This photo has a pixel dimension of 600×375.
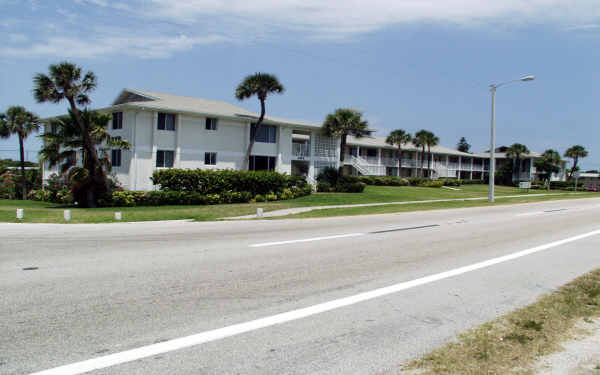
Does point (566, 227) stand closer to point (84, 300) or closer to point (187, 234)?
point (187, 234)

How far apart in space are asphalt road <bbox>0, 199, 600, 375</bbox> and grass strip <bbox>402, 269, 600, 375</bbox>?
220 mm

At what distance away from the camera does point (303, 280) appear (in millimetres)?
7148

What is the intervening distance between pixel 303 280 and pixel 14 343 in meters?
3.98

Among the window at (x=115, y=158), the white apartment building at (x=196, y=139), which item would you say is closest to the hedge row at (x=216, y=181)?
the white apartment building at (x=196, y=139)

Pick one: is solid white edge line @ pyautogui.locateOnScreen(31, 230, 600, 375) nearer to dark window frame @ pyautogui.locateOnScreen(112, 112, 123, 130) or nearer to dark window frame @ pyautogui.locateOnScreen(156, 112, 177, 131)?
dark window frame @ pyautogui.locateOnScreen(156, 112, 177, 131)

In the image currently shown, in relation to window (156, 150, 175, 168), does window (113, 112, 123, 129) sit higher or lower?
higher

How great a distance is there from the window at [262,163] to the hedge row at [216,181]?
4485 mm

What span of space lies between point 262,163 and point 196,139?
20.2 feet

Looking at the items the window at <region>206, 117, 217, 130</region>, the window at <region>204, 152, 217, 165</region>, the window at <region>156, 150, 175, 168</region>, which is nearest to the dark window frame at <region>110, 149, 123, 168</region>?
the window at <region>156, 150, 175, 168</region>

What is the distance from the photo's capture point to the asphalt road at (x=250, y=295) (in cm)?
421

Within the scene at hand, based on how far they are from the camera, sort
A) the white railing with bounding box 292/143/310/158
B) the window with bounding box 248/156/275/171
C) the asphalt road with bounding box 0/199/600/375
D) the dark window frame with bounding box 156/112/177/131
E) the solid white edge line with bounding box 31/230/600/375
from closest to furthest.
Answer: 1. the solid white edge line with bounding box 31/230/600/375
2. the asphalt road with bounding box 0/199/600/375
3. the dark window frame with bounding box 156/112/177/131
4. the window with bounding box 248/156/275/171
5. the white railing with bounding box 292/143/310/158

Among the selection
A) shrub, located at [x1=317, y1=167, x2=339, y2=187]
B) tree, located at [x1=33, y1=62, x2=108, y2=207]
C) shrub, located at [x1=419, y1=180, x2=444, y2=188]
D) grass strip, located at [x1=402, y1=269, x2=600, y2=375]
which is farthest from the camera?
shrub, located at [x1=419, y1=180, x2=444, y2=188]

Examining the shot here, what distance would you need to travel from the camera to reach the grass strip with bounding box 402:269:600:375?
404 centimetres

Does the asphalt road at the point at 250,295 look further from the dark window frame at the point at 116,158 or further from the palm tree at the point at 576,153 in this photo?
the palm tree at the point at 576,153
